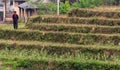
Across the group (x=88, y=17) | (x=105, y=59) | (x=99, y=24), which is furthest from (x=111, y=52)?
(x=88, y=17)

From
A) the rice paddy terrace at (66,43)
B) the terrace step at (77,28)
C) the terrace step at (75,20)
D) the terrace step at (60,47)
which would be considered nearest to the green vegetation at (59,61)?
the rice paddy terrace at (66,43)

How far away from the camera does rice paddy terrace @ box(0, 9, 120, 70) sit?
12.9 m

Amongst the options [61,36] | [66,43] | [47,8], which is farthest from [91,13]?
[47,8]

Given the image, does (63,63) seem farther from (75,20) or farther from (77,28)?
(75,20)

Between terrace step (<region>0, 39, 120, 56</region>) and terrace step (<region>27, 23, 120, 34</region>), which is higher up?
terrace step (<region>27, 23, 120, 34</region>)

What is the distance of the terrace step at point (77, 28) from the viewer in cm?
1500

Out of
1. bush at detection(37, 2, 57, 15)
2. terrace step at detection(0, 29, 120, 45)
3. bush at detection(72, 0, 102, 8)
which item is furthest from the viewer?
bush at detection(37, 2, 57, 15)

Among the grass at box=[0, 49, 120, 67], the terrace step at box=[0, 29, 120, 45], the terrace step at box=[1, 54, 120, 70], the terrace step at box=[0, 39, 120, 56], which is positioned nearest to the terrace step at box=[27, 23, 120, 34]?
the terrace step at box=[0, 29, 120, 45]

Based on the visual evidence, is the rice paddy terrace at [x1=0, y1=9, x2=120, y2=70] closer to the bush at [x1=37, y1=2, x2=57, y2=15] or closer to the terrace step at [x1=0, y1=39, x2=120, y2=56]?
the terrace step at [x1=0, y1=39, x2=120, y2=56]

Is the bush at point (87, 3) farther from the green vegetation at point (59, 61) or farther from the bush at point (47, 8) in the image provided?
the green vegetation at point (59, 61)

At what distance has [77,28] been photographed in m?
15.3

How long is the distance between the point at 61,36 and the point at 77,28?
81 cm

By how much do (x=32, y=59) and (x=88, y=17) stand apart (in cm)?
453

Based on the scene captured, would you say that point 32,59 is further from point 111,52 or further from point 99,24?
point 99,24
